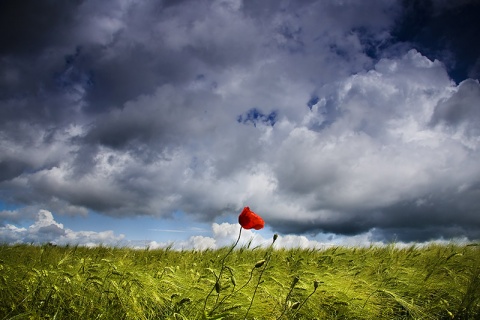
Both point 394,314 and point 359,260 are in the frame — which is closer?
point 394,314

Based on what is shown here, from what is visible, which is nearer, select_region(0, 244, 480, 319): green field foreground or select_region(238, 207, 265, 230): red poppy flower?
select_region(238, 207, 265, 230): red poppy flower

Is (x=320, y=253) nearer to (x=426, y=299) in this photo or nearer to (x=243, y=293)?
(x=426, y=299)

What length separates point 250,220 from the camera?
2.69m

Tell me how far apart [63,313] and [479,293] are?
4.41 meters

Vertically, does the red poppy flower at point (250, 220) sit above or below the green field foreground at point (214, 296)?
above

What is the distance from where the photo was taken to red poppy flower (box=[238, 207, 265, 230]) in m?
2.67

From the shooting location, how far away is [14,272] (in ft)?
12.5

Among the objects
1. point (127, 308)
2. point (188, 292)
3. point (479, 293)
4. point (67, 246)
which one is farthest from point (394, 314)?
point (67, 246)

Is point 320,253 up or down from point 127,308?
up

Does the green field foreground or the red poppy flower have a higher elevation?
the red poppy flower

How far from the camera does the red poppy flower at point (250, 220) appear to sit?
105 inches

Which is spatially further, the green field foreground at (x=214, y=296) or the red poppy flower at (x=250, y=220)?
the green field foreground at (x=214, y=296)

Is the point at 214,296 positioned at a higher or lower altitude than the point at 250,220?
lower

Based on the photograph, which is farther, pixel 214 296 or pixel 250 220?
pixel 214 296
